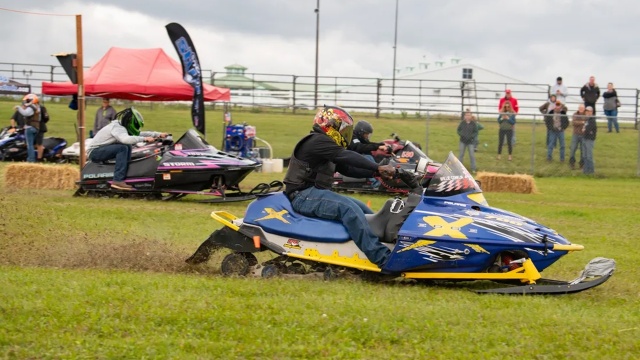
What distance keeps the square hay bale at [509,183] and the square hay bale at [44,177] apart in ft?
33.6

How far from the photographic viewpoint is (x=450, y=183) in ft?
31.5

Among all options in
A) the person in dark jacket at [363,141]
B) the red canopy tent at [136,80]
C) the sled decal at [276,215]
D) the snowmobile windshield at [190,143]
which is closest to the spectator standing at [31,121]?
the red canopy tent at [136,80]

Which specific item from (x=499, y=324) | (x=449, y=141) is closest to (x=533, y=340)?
(x=499, y=324)

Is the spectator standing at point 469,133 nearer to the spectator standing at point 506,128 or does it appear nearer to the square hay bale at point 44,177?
the spectator standing at point 506,128

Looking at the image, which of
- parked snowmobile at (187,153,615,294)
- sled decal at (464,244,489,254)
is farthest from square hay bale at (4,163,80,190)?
sled decal at (464,244,489,254)

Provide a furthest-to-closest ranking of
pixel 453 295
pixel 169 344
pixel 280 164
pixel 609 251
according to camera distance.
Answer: pixel 280 164 → pixel 609 251 → pixel 453 295 → pixel 169 344

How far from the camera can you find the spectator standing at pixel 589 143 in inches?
1126

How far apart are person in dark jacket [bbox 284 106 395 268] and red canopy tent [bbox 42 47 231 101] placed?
20454 millimetres

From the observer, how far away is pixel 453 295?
360 inches

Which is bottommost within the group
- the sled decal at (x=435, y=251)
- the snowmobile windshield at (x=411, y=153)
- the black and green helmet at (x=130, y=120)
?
the sled decal at (x=435, y=251)

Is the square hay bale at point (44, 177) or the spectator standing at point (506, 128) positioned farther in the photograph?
the spectator standing at point (506, 128)

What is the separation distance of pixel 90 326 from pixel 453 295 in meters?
3.58

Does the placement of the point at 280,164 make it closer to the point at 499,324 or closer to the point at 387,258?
the point at 387,258

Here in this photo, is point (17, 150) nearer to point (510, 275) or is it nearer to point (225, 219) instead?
point (225, 219)
